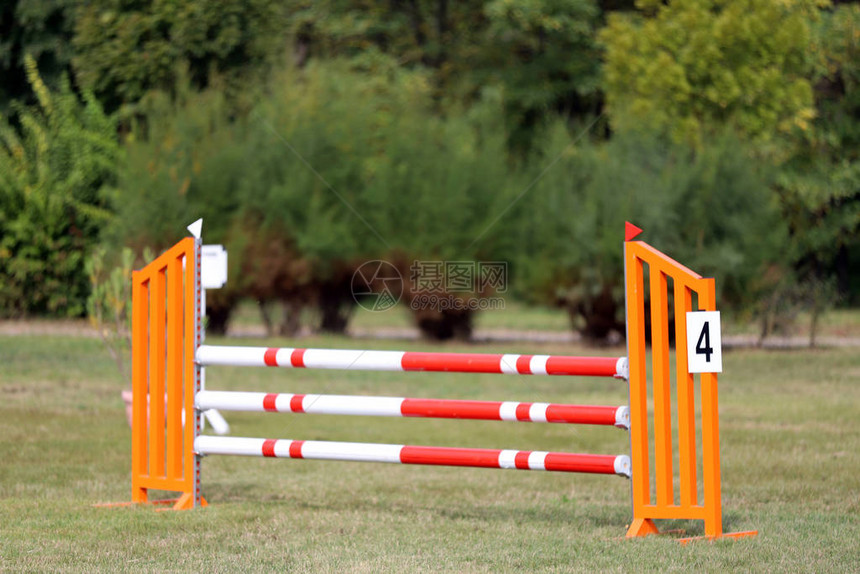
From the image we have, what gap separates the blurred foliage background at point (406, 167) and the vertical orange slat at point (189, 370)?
11051 mm

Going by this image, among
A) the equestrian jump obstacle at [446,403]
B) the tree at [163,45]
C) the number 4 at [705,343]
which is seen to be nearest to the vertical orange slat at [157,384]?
the equestrian jump obstacle at [446,403]

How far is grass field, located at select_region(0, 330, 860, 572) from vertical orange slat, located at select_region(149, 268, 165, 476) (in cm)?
35

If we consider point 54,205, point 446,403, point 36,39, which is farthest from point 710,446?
point 36,39

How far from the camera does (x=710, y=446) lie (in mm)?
5184

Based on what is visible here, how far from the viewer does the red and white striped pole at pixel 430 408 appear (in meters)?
5.46

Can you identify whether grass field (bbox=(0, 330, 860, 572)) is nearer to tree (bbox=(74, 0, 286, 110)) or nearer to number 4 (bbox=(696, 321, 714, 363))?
number 4 (bbox=(696, 321, 714, 363))

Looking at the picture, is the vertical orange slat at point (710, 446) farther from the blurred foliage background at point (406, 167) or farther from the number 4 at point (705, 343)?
the blurred foliage background at point (406, 167)

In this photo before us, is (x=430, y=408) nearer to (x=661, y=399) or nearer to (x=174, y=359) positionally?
(x=661, y=399)

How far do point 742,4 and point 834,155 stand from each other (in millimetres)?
6293

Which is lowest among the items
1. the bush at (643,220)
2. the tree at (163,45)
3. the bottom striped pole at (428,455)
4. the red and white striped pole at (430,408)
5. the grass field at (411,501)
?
the grass field at (411,501)

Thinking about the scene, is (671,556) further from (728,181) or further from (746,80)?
(746,80)

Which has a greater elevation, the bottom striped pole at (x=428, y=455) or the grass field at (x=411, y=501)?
the bottom striped pole at (x=428, y=455)

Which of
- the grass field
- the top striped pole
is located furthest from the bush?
the top striped pole

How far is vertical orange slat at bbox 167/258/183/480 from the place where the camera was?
20.0 ft
